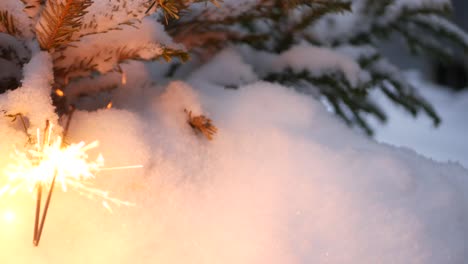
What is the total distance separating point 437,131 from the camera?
156 cm

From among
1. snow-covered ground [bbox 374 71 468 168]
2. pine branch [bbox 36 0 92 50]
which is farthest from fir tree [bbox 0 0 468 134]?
snow-covered ground [bbox 374 71 468 168]

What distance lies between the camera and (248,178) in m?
0.59

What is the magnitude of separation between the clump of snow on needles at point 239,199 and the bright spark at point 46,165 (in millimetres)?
22

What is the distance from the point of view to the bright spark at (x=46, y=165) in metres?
0.47

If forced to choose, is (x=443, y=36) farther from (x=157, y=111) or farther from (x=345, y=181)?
(x=157, y=111)

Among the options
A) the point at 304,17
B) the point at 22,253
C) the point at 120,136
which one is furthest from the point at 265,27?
the point at 22,253

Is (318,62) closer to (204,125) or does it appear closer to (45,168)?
(204,125)

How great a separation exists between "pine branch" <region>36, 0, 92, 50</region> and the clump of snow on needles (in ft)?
0.30

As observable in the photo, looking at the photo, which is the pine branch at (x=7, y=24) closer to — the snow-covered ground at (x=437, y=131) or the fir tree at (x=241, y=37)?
the fir tree at (x=241, y=37)

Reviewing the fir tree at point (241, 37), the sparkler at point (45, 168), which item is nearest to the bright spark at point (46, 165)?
the sparkler at point (45, 168)

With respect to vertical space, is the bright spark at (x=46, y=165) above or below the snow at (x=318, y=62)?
above

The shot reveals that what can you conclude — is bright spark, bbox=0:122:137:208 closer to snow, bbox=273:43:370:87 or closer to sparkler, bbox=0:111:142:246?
sparkler, bbox=0:111:142:246

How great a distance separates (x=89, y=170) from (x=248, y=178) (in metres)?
0.21

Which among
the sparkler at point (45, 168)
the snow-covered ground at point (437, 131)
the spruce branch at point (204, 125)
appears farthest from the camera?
the snow-covered ground at point (437, 131)
